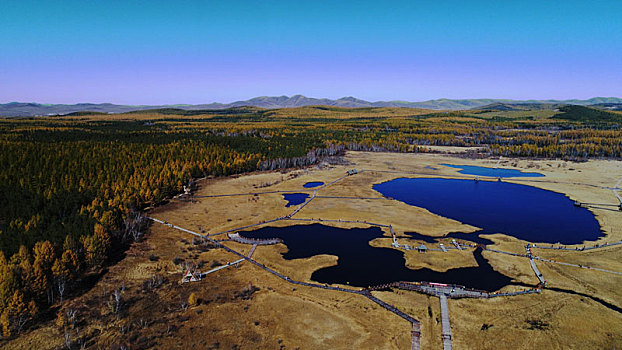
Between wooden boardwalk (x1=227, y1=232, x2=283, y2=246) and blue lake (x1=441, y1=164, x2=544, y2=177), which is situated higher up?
wooden boardwalk (x1=227, y1=232, x2=283, y2=246)

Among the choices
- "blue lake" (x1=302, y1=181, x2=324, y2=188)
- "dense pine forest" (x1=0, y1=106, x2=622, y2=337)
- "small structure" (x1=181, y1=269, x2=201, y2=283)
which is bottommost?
"blue lake" (x1=302, y1=181, x2=324, y2=188)

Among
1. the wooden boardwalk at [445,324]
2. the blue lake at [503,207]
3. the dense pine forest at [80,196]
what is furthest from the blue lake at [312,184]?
the wooden boardwalk at [445,324]

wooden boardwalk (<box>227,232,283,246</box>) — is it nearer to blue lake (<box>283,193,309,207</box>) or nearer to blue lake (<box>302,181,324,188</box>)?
blue lake (<box>283,193,309,207</box>)

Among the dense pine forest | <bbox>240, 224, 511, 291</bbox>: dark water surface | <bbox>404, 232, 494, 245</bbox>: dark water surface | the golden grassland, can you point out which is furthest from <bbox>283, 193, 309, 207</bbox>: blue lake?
<bbox>404, 232, 494, 245</bbox>: dark water surface

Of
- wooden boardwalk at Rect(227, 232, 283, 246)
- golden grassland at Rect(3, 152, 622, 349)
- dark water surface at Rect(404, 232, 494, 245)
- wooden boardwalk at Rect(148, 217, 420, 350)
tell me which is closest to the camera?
golden grassland at Rect(3, 152, 622, 349)

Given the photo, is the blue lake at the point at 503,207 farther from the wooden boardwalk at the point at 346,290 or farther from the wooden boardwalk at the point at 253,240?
the wooden boardwalk at the point at 253,240

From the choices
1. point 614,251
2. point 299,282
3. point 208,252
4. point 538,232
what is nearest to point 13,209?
point 208,252

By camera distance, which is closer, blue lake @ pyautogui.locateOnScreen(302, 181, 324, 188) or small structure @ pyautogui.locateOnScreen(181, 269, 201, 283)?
small structure @ pyautogui.locateOnScreen(181, 269, 201, 283)
